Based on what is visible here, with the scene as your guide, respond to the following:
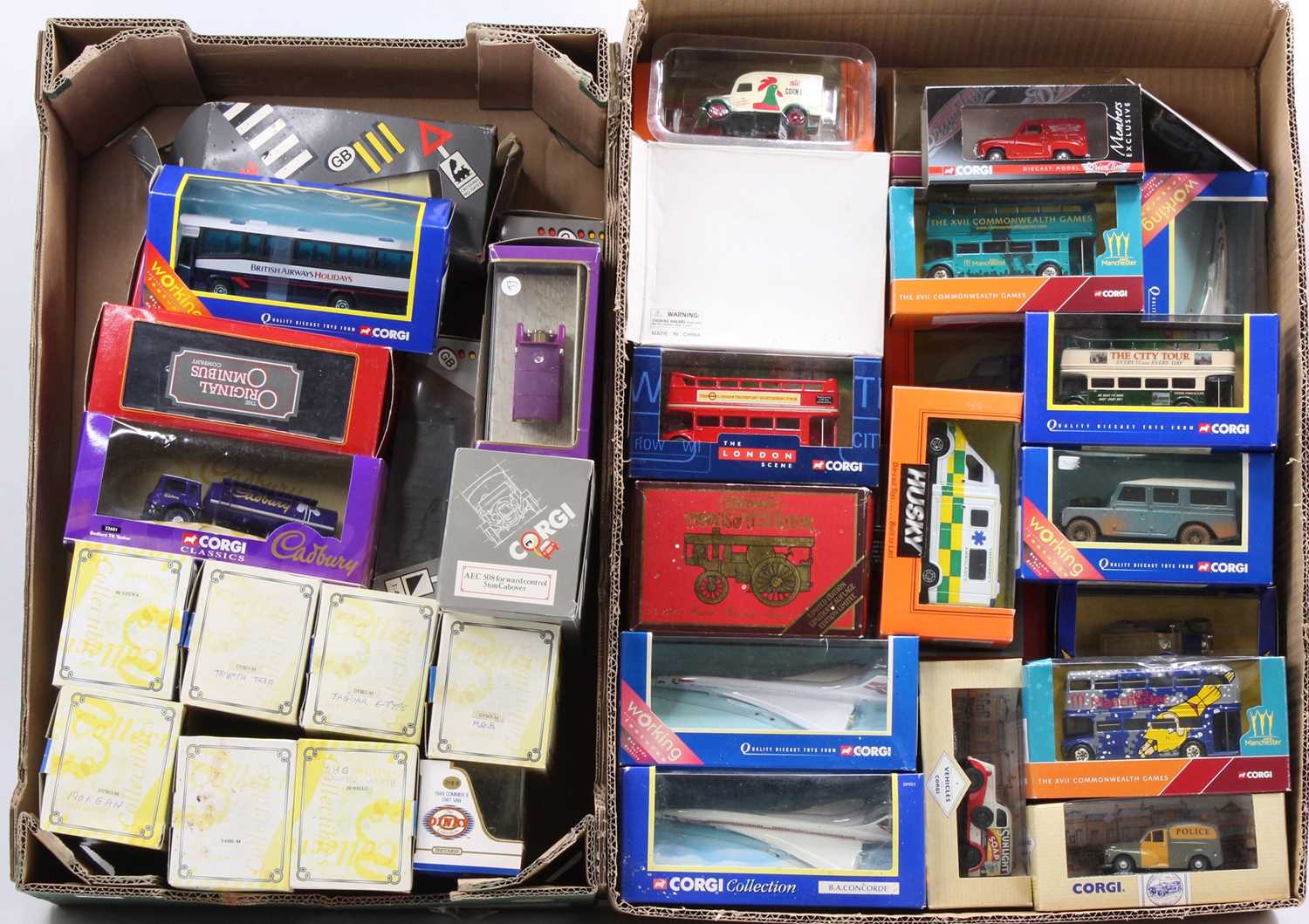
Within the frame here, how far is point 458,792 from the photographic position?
1558 mm

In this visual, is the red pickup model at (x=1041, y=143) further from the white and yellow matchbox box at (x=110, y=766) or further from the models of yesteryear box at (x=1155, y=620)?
the white and yellow matchbox box at (x=110, y=766)

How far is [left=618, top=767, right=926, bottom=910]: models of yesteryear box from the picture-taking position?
1585 mm

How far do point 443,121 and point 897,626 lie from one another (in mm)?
1048

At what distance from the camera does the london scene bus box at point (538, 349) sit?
1614 mm

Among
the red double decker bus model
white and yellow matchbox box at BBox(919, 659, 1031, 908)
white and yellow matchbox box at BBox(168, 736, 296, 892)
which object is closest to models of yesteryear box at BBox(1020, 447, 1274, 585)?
white and yellow matchbox box at BBox(919, 659, 1031, 908)

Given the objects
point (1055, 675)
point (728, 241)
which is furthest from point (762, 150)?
point (1055, 675)

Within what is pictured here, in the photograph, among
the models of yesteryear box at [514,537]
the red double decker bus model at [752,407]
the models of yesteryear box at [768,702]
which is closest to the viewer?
the models of yesteryear box at [514,537]

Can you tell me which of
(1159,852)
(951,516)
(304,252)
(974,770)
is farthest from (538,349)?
(1159,852)

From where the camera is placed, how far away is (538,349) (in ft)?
5.34

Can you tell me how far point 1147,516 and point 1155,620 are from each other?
0.18m

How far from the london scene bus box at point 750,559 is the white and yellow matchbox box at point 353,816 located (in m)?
0.39

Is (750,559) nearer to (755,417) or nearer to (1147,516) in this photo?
(755,417)

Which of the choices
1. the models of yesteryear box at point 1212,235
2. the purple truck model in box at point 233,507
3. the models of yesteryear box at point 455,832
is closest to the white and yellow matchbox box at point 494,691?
the models of yesteryear box at point 455,832

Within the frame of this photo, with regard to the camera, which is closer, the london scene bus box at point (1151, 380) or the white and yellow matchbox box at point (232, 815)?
the white and yellow matchbox box at point (232, 815)
